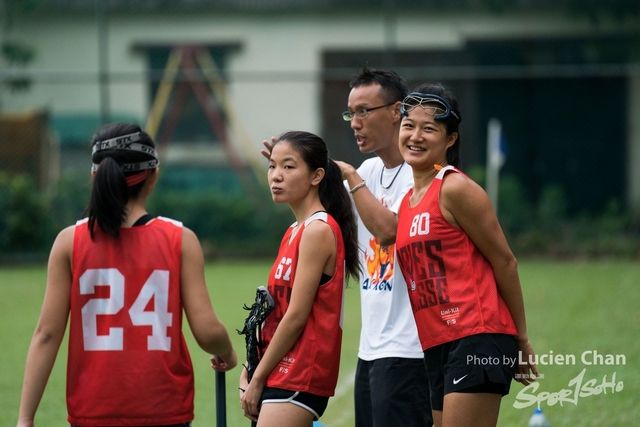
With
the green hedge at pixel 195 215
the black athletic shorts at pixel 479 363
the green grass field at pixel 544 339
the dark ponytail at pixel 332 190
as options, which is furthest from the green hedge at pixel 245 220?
the black athletic shorts at pixel 479 363

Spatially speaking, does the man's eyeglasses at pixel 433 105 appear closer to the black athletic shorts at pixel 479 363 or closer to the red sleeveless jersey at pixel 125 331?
the black athletic shorts at pixel 479 363

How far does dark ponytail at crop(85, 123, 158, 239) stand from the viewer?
3131 millimetres

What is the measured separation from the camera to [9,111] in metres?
17.2

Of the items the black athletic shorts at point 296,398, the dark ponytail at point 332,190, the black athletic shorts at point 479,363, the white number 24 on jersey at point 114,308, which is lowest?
the black athletic shorts at point 296,398

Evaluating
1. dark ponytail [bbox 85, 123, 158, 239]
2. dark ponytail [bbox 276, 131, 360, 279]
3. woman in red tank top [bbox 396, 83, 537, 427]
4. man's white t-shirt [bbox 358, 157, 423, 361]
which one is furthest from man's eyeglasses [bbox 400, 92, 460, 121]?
dark ponytail [bbox 85, 123, 158, 239]

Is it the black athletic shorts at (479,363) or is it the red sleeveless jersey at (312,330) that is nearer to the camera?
the black athletic shorts at (479,363)

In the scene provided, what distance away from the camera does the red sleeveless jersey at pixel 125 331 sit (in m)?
3.10

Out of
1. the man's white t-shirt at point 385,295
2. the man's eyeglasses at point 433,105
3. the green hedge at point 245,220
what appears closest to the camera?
the man's eyeglasses at point 433,105

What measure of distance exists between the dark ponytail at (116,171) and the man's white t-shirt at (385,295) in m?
1.25

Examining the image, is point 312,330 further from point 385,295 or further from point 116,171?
point 116,171

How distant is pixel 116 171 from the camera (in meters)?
3.17

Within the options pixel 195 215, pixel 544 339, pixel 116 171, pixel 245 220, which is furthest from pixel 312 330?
Answer: pixel 195 215

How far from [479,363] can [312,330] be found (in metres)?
0.66

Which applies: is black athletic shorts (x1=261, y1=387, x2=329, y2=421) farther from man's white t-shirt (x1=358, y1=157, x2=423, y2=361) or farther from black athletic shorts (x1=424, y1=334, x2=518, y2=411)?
man's white t-shirt (x1=358, y1=157, x2=423, y2=361)
